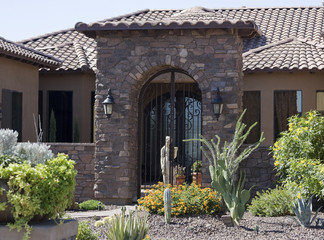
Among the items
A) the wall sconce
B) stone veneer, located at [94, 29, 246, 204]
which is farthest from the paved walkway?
the wall sconce

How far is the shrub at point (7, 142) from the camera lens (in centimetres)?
760

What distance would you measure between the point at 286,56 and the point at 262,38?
2.98 m

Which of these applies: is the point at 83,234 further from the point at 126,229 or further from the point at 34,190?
the point at 34,190

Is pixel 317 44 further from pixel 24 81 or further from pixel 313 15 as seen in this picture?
pixel 24 81

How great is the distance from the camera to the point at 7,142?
7641mm

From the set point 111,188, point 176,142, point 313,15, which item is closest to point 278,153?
point 111,188

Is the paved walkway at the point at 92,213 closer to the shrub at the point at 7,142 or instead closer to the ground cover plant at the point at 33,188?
the shrub at the point at 7,142

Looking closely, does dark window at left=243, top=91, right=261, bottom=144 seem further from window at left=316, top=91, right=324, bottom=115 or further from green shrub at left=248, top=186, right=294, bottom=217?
green shrub at left=248, top=186, right=294, bottom=217

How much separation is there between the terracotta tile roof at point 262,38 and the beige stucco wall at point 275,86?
512 mm

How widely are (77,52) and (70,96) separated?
1663 mm

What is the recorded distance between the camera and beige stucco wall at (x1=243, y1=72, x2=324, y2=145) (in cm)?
1875

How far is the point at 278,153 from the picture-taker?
1359 centimetres

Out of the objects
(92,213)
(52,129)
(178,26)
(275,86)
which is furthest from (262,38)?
(92,213)

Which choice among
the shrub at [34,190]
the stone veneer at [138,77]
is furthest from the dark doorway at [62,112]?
the shrub at [34,190]
